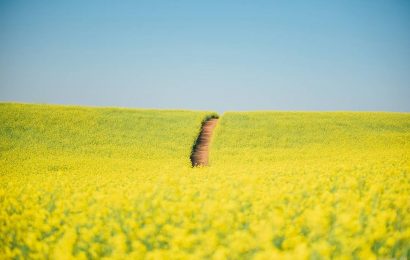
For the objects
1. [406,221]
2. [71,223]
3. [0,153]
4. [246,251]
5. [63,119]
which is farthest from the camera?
[63,119]

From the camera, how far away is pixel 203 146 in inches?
1116

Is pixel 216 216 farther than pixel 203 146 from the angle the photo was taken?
No

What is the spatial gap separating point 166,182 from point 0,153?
20262 millimetres

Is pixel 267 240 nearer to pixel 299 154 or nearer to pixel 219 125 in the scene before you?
pixel 299 154

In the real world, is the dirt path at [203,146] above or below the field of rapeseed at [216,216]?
above

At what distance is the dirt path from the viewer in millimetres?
25044

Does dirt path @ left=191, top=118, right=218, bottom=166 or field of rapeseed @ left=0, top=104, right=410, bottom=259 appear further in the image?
dirt path @ left=191, top=118, right=218, bottom=166

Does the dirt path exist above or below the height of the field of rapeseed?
above

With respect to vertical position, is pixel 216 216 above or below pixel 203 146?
below

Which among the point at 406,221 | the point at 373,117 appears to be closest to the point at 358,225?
the point at 406,221

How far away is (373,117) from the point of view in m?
35.1

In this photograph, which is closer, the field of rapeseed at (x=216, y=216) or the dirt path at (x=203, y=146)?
the field of rapeseed at (x=216, y=216)

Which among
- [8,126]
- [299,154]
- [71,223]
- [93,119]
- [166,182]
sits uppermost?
[93,119]

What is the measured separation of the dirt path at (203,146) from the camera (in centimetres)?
2504
